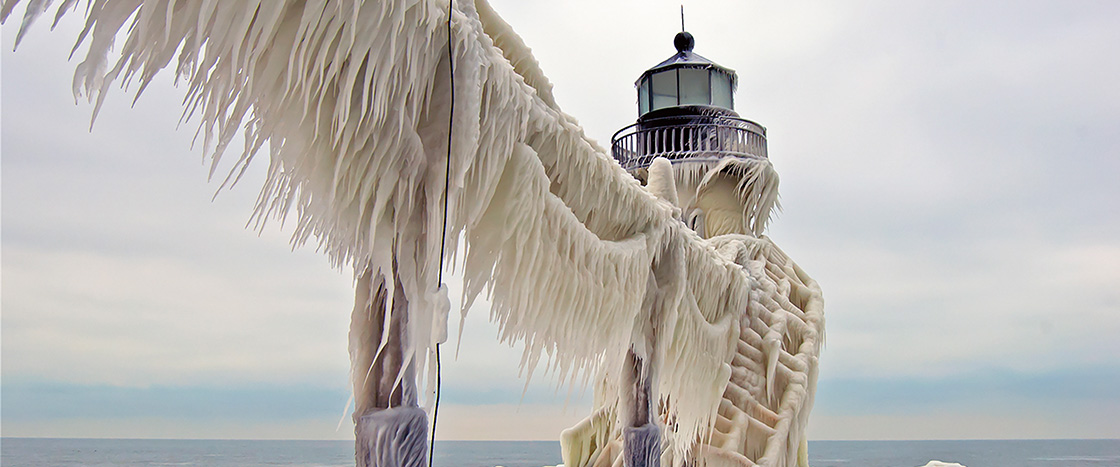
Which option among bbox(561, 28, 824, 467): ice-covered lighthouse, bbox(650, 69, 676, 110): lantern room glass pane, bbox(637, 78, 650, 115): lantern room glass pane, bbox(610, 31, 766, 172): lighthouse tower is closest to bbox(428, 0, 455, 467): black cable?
bbox(561, 28, 824, 467): ice-covered lighthouse

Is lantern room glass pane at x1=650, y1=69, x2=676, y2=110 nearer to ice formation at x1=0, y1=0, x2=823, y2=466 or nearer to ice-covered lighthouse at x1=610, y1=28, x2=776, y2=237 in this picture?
ice-covered lighthouse at x1=610, y1=28, x2=776, y2=237

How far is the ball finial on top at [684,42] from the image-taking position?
7.99m

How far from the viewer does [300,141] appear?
1692 millimetres

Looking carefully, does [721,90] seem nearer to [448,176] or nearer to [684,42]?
[684,42]

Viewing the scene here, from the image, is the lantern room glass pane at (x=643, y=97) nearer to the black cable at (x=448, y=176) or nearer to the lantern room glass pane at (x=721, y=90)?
the lantern room glass pane at (x=721, y=90)

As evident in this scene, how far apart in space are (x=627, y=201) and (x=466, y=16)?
1.43 m

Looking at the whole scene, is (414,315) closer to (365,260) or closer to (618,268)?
(365,260)

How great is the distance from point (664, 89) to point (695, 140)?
2.82ft

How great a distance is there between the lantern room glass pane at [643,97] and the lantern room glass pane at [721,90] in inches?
29.0

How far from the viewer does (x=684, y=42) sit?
7.99 m

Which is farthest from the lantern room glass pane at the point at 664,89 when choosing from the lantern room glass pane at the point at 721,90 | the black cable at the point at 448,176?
the black cable at the point at 448,176

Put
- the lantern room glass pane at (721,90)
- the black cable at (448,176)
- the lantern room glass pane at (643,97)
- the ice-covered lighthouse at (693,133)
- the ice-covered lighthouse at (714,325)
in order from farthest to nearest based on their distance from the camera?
the lantern room glass pane at (643,97) → the lantern room glass pane at (721,90) → the ice-covered lighthouse at (693,133) → the ice-covered lighthouse at (714,325) → the black cable at (448,176)

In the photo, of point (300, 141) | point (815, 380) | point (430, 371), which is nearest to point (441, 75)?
point (300, 141)

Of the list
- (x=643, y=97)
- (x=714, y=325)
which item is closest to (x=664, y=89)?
(x=643, y=97)
